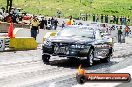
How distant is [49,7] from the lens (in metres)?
82.2

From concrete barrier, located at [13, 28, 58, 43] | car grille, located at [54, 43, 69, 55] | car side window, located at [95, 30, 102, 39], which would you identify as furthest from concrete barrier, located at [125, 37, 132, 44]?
car grille, located at [54, 43, 69, 55]

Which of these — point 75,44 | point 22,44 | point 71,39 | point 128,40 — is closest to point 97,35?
point 71,39

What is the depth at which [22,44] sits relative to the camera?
2502 cm

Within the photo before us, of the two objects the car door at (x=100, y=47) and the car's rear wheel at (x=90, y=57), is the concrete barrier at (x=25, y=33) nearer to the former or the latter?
the car door at (x=100, y=47)

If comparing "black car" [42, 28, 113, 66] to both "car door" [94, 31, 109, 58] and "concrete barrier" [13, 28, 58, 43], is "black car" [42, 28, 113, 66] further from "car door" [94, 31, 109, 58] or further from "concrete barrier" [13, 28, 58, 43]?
"concrete barrier" [13, 28, 58, 43]

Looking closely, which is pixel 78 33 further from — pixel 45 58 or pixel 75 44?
pixel 45 58

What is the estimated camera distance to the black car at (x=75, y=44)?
16094mm

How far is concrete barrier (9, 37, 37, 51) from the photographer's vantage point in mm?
24125

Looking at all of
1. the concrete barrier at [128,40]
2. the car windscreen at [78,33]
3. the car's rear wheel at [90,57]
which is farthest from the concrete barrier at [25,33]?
the concrete barrier at [128,40]

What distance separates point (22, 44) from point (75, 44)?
30.8ft

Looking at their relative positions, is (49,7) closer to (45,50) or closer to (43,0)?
(43,0)

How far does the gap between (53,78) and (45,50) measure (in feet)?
13.7

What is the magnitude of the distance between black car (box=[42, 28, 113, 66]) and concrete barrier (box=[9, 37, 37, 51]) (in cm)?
709

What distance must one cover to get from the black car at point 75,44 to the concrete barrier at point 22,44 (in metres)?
7.09
